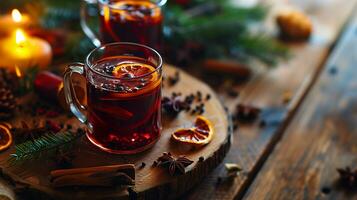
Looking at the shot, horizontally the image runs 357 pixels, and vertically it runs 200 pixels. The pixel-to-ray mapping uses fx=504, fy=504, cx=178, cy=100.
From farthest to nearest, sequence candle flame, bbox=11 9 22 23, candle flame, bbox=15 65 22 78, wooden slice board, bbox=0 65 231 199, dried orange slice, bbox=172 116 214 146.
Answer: candle flame, bbox=11 9 22 23, candle flame, bbox=15 65 22 78, dried orange slice, bbox=172 116 214 146, wooden slice board, bbox=0 65 231 199

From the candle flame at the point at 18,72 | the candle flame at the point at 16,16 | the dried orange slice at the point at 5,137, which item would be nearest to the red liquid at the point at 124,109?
the dried orange slice at the point at 5,137

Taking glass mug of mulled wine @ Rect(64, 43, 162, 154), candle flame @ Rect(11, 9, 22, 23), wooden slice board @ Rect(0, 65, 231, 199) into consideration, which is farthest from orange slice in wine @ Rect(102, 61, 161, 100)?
candle flame @ Rect(11, 9, 22, 23)

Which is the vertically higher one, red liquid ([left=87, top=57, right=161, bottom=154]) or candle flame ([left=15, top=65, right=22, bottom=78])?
red liquid ([left=87, top=57, right=161, bottom=154])

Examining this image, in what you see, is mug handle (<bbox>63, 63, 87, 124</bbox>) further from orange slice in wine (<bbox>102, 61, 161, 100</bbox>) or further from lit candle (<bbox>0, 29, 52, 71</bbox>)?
lit candle (<bbox>0, 29, 52, 71</bbox>)

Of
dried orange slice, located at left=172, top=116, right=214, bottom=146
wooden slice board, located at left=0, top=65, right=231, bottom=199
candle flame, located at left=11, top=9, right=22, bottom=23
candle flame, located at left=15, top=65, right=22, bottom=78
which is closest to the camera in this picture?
wooden slice board, located at left=0, top=65, right=231, bottom=199

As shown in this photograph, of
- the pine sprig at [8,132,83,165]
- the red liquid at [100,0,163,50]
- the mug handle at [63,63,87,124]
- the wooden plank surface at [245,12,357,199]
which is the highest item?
the red liquid at [100,0,163,50]

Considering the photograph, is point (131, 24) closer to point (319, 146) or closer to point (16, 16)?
point (16, 16)

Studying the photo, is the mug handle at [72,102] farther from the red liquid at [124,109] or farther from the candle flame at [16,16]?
the candle flame at [16,16]
